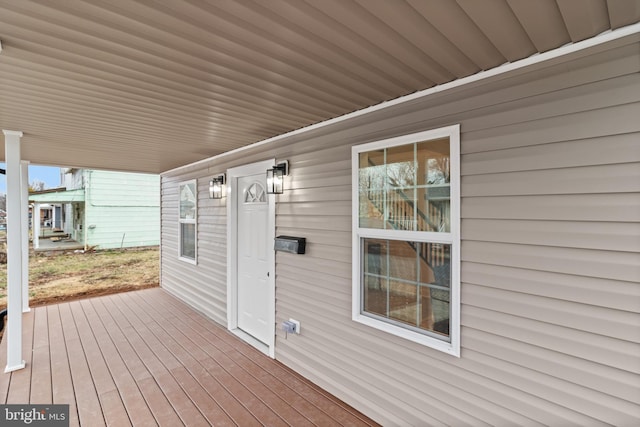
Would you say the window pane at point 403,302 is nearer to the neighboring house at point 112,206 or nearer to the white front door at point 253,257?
the white front door at point 253,257

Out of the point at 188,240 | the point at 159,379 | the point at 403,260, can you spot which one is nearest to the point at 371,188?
the point at 403,260

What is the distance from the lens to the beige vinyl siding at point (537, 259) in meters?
1.44

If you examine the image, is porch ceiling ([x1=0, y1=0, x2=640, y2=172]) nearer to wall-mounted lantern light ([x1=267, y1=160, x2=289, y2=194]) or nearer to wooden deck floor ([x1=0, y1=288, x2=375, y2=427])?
wall-mounted lantern light ([x1=267, y1=160, x2=289, y2=194])

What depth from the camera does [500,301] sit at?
1.80 meters

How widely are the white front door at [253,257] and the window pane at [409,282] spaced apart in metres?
1.44

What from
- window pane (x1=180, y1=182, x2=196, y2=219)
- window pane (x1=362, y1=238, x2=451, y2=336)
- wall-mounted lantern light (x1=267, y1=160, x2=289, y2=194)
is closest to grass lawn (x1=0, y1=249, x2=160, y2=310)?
window pane (x1=180, y1=182, x2=196, y2=219)

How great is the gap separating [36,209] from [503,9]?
593 inches

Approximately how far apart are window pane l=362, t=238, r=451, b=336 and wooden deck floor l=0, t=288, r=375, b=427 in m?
0.92

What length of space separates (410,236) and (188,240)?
4.60 m

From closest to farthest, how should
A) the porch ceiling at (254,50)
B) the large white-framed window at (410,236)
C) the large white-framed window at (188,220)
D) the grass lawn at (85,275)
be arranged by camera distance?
the porch ceiling at (254,50)
the large white-framed window at (410,236)
the large white-framed window at (188,220)
the grass lawn at (85,275)

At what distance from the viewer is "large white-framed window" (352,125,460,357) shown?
2031mm

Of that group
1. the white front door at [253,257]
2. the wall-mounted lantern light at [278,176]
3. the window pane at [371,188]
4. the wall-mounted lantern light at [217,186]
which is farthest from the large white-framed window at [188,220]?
the window pane at [371,188]

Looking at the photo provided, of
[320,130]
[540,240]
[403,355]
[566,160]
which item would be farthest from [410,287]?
[320,130]

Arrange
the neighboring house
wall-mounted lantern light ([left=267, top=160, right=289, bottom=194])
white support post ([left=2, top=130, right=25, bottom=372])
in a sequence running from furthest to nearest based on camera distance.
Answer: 1. the neighboring house
2. wall-mounted lantern light ([left=267, top=160, right=289, bottom=194])
3. white support post ([left=2, top=130, right=25, bottom=372])
